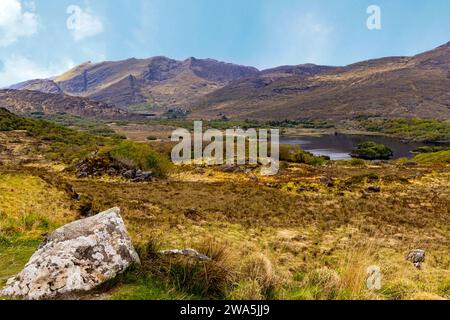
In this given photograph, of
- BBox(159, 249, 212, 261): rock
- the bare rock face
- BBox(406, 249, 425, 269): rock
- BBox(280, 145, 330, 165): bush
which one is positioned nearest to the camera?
the bare rock face

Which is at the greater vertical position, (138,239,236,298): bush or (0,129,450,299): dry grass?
(138,239,236,298): bush

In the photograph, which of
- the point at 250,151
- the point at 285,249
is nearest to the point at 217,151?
the point at 250,151

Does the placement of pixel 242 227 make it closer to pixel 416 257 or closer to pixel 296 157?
pixel 416 257

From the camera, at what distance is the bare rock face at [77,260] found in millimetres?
5043

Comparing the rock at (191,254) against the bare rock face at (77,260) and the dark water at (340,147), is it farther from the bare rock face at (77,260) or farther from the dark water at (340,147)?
the dark water at (340,147)

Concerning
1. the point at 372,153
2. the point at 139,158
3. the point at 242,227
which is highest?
the point at 139,158

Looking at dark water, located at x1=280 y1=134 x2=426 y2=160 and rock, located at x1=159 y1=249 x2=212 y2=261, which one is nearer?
rock, located at x1=159 y1=249 x2=212 y2=261

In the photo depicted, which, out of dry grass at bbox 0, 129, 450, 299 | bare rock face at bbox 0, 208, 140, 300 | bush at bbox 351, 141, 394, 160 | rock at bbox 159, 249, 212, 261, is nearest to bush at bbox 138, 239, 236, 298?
dry grass at bbox 0, 129, 450, 299

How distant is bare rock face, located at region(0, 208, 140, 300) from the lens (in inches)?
199

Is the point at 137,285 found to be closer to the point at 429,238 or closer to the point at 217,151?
the point at 429,238

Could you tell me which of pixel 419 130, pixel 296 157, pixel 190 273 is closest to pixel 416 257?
pixel 190 273

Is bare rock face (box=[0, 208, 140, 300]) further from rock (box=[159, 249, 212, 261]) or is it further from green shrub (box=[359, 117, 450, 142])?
green shrub (box=[359, 117, 450, 142])

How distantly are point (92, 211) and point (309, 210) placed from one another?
14855 millimetres

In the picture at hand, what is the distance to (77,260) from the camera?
5.40m
